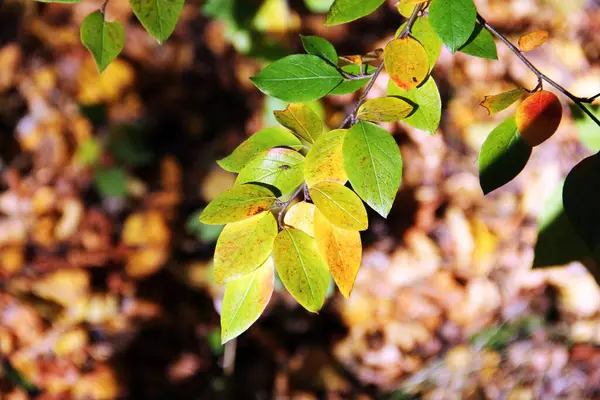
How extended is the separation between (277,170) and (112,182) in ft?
5.72

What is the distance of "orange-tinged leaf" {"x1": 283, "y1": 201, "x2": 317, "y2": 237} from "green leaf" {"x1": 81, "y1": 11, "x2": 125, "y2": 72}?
246 millimetres

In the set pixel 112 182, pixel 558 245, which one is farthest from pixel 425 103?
pixel 112 182

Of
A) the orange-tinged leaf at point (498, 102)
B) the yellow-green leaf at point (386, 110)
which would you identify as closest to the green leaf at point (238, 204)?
the yellow-green leaf at point (386, 110)

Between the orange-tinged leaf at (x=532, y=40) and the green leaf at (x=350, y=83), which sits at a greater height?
the orange-tinged leaf at (x=532, y=40)

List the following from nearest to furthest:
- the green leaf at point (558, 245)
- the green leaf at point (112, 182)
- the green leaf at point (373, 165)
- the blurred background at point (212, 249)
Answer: the green leaf at point (373, 165) → the green leaf at point (558, 245) → the blurred background at point (212, 249) → the green leaf at point (112, 182)

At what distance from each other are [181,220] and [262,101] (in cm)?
55

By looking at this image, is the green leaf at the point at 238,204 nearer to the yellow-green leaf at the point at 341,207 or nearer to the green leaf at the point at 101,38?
the yellow-green leaf at the point at 341,207

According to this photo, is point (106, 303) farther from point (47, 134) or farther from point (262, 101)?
point (262, 101)

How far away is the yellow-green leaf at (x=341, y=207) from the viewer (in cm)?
50

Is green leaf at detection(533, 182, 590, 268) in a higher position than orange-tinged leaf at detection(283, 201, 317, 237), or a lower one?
lower

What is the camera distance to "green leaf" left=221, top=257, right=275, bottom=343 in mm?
520

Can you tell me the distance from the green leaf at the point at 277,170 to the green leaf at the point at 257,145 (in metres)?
0.02

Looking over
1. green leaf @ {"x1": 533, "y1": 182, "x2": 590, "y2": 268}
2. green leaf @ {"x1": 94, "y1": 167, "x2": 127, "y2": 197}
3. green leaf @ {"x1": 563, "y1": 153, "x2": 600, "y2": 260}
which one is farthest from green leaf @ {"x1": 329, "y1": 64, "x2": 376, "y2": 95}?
green leaf @ {"x1": 94, "y1": 167, "x2": 127, "y2": 197}

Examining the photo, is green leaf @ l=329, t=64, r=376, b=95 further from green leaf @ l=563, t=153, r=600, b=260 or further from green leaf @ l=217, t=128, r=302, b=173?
green leaf @ l=563, t=153, r=600, b=260
